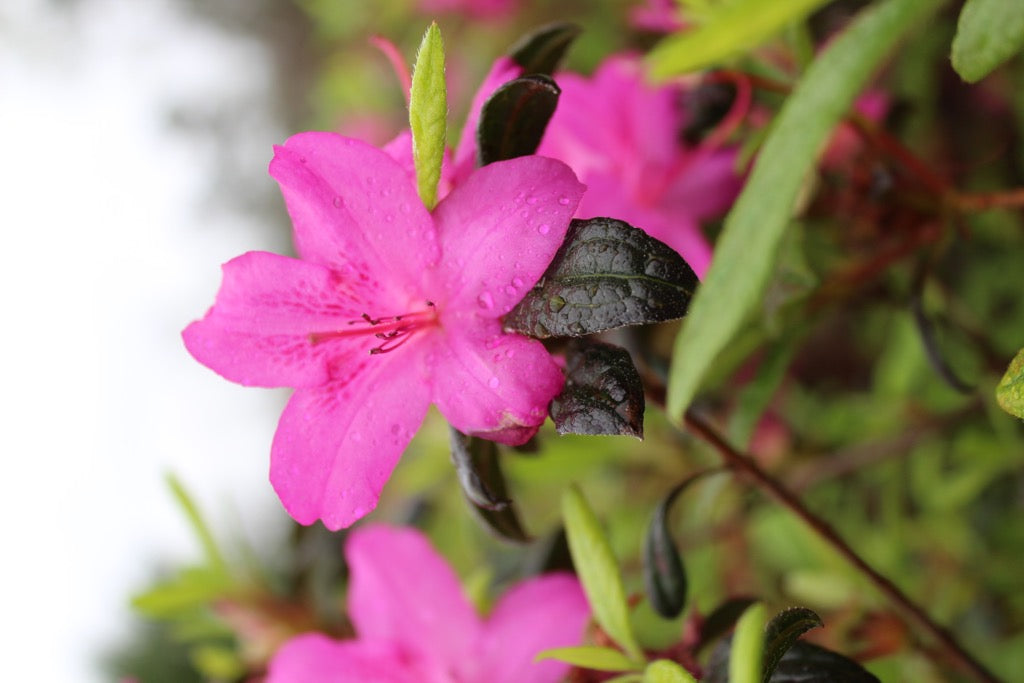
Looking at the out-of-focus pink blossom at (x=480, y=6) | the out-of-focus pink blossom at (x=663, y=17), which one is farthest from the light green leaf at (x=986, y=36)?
the out-of-focus pink blossom at (x=480, y=6)

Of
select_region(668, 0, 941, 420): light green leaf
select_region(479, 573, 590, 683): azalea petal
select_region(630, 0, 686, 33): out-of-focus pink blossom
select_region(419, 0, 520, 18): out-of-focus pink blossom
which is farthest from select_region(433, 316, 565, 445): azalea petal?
select_region(419, 0, 520, 18): out-of-focus pink blossom

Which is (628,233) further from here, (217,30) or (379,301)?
(217,30)

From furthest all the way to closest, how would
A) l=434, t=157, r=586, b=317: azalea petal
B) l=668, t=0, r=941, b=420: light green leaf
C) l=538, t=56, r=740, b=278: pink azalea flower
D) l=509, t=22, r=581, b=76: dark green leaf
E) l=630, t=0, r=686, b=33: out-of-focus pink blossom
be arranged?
l=630, t=0, r=686, b=33: out-of-focus pink blossom
l=538, t=56, r=740, b=278: pink azalea flower
l=509, t=22, r=581, b=76: dark green leaf
l=434, t=157, r=586, b=317: azalea petal
l=668, t=0, r=941, b=420: light green leaf

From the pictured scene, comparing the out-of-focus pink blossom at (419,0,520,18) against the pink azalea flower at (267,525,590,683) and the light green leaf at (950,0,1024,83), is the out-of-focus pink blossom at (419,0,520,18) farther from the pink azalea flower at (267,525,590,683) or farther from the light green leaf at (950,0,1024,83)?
the light green leaf at (950,0,1024,83)

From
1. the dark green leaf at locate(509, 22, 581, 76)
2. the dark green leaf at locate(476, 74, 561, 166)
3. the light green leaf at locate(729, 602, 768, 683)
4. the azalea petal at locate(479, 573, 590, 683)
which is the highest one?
the dark green leaf at locate(509, 22, 581, 76)

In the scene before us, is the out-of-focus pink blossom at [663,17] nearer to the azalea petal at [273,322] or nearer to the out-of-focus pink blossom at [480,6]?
the azalea petal at [273,322]

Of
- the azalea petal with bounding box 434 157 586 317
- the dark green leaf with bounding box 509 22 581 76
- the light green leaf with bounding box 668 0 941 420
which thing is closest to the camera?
the light green leaf with bounding box 668 0 941 420

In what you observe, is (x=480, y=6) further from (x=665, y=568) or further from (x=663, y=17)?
(x=665, y=568)
